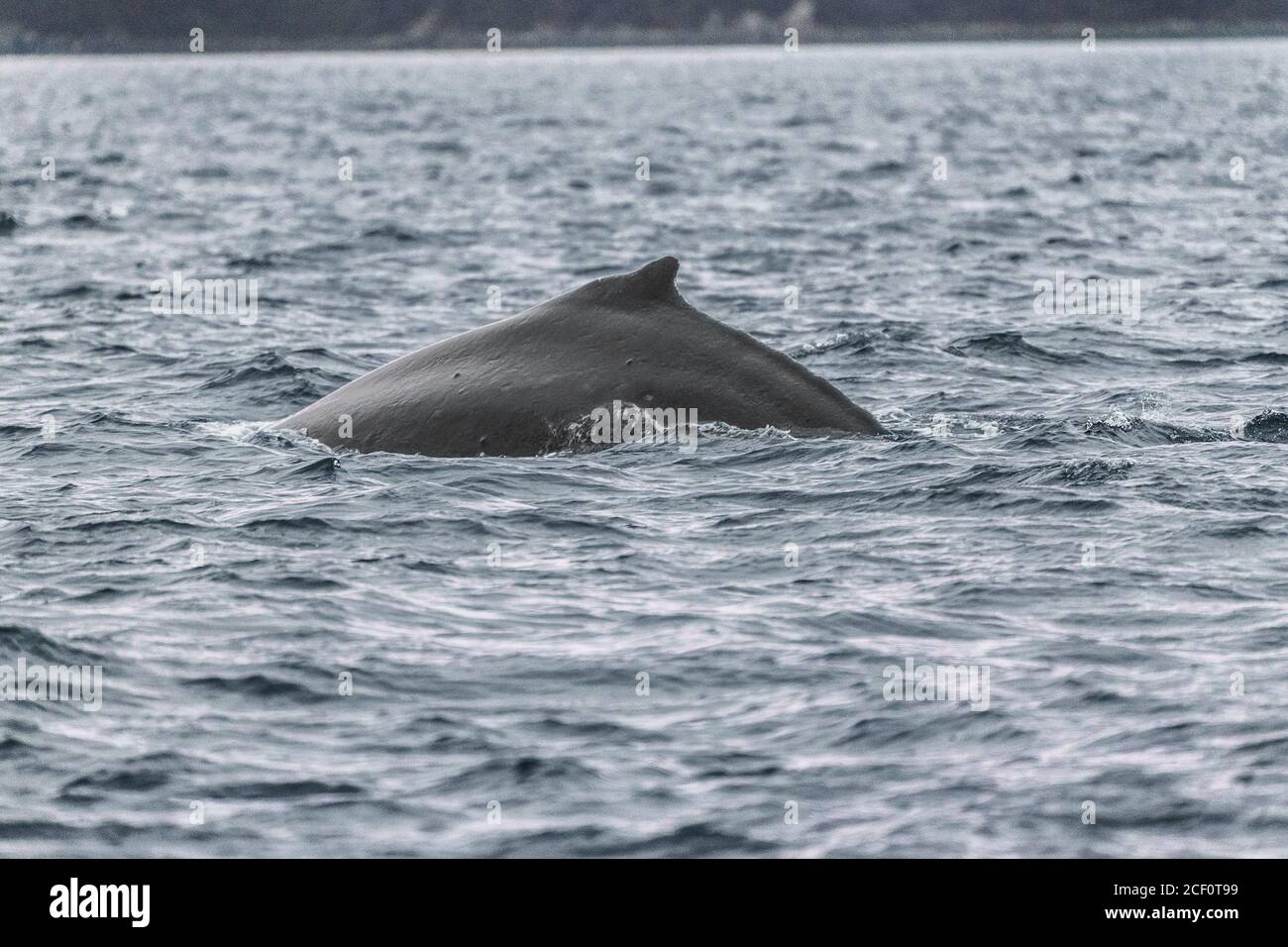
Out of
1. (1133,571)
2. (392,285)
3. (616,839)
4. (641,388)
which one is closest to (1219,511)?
(1133,571)

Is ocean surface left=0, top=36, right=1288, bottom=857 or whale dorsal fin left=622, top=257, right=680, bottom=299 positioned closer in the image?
ocean surface left=0, top=36, right=1288, bottom=857

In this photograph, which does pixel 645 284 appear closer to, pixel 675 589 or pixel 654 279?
pixel 654 279

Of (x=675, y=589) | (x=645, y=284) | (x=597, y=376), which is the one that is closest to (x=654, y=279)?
(x=645, y=284)

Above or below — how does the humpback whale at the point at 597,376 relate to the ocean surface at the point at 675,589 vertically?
above

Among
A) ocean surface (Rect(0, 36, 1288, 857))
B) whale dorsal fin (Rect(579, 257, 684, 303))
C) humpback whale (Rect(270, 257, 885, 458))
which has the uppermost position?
whale dorsal fin (Rect(579, 257, 684, 303))

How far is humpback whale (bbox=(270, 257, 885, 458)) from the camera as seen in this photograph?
12781 mm

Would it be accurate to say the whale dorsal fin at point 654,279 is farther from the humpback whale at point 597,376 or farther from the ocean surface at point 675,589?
the ocean surface at point 675,589

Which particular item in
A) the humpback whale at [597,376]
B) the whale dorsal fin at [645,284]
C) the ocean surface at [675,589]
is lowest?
the ocean surface at [675,589]

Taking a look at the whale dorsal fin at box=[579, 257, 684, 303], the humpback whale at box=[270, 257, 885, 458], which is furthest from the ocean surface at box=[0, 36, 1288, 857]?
the whale dorsal fin at box=[579, 257, 684, 303]

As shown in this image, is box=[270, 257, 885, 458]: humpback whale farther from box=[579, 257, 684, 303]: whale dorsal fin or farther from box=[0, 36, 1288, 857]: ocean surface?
box=[0, 36, 1288, 857]: ocean surface

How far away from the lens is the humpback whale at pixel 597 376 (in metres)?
12.8

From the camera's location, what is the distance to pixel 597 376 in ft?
41.7

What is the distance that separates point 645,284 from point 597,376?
2.28 ft

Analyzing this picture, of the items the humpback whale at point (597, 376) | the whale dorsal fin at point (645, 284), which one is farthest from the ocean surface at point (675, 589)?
the whale dorsal fin at point (645, 284)
